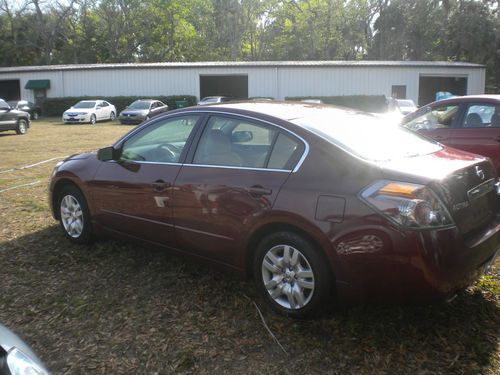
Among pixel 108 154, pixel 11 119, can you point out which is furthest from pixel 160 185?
pixel 11 119

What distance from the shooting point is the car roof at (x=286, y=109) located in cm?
381

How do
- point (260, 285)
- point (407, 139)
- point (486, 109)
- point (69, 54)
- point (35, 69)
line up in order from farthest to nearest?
point (69, 54) < point (35, 69) < point (486, 109) < point (407, 139) < point (260, 285)

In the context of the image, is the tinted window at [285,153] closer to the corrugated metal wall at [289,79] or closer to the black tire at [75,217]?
the black tire at [75,217]

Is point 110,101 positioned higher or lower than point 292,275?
higher

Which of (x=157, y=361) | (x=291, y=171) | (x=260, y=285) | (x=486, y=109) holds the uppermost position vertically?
(x=486, y=109)

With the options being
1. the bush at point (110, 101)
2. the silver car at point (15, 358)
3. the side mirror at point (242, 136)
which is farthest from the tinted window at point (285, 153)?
the bush at point (110, 101)

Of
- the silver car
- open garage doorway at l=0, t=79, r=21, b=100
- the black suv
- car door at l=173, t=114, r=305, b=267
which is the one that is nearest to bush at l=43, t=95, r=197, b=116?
open garage doorway at l=0, t=79, r=21, b=100

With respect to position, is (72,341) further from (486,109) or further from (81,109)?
(81,109)

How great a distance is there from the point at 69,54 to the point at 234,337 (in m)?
61.8

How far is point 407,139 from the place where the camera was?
12.7ft

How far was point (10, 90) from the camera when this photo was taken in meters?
46.7

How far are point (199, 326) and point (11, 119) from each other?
18831 mm

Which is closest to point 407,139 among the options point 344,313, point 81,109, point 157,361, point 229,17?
point 344,313

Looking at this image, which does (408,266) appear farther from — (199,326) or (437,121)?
(437,121)
